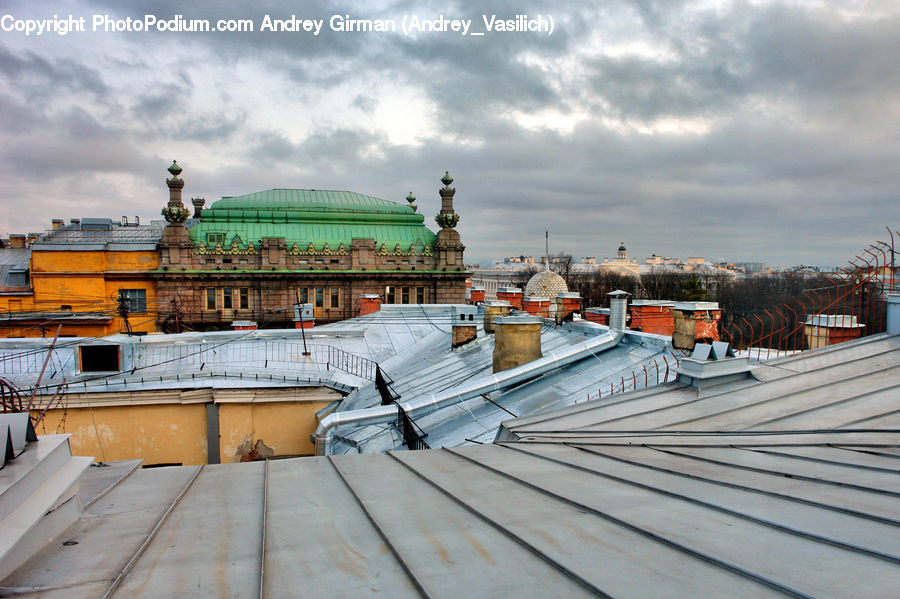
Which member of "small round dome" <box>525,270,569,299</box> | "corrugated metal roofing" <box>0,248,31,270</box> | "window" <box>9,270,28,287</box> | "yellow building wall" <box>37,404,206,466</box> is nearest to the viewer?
"yellow building wall" <box>37,404,206,466</box>

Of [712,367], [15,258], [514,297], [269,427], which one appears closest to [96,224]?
[15,258]

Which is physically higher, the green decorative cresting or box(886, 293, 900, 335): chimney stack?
the green decorative cresting

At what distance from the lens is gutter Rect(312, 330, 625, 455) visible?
9.68 metres

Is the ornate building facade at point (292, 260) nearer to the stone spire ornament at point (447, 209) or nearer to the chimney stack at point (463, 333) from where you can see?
the stone spire ornament at point (447, 209)

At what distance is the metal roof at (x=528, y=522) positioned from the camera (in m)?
2.35

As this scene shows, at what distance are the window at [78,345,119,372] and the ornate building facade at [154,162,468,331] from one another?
18955mm

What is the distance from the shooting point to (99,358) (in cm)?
1385

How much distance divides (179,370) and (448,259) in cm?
2318

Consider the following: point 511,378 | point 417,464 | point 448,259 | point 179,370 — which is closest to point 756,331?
point 448,259

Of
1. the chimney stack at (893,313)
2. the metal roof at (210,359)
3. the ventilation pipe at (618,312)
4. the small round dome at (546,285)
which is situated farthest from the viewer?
the small round dome at (546,285)

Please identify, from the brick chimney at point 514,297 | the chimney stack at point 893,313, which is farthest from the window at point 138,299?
the chimney stack at point 893,313

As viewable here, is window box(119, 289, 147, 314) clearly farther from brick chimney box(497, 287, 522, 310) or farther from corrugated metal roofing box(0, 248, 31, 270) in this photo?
brick chimney box(497, 287, 522, 310)

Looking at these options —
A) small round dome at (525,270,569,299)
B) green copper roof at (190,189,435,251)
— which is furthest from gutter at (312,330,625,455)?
green copper roof at (190,189,435,251)

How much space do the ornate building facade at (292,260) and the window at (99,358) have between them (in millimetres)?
18955
